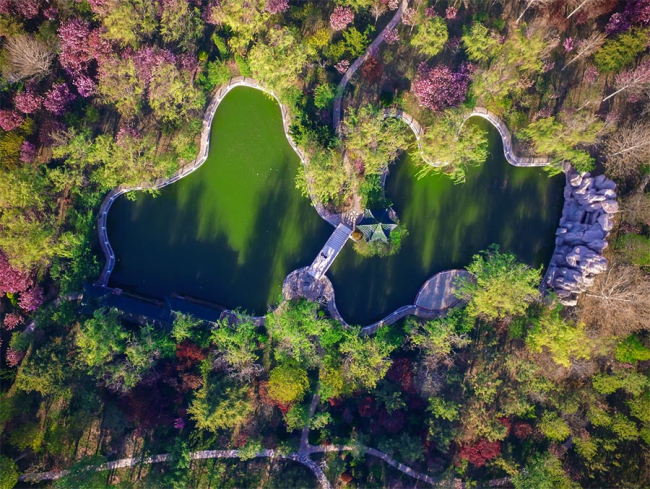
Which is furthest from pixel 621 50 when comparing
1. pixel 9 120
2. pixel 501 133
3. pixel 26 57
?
pixel 9 120

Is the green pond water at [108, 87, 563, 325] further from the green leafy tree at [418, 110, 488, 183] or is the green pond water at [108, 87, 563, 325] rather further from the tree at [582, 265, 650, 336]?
the tree at [582, 265, 650, 336]

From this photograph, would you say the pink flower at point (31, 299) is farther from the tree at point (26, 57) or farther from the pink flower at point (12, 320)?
the tree at point (26, 57)

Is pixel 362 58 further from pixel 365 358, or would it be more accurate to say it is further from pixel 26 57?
pixel 26 57

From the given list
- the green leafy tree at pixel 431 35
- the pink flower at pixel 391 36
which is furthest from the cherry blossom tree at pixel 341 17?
the green leafy tree at pixel 431 35

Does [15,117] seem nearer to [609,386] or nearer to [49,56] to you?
[49,56]

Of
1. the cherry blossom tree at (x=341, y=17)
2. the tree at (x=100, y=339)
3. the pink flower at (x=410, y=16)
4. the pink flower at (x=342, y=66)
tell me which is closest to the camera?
the tree at (x=100, y=339)

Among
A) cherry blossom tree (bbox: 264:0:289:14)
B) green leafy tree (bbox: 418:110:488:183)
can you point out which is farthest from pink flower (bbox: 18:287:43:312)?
green leafy tree (bbox: 418:110:488:183)
